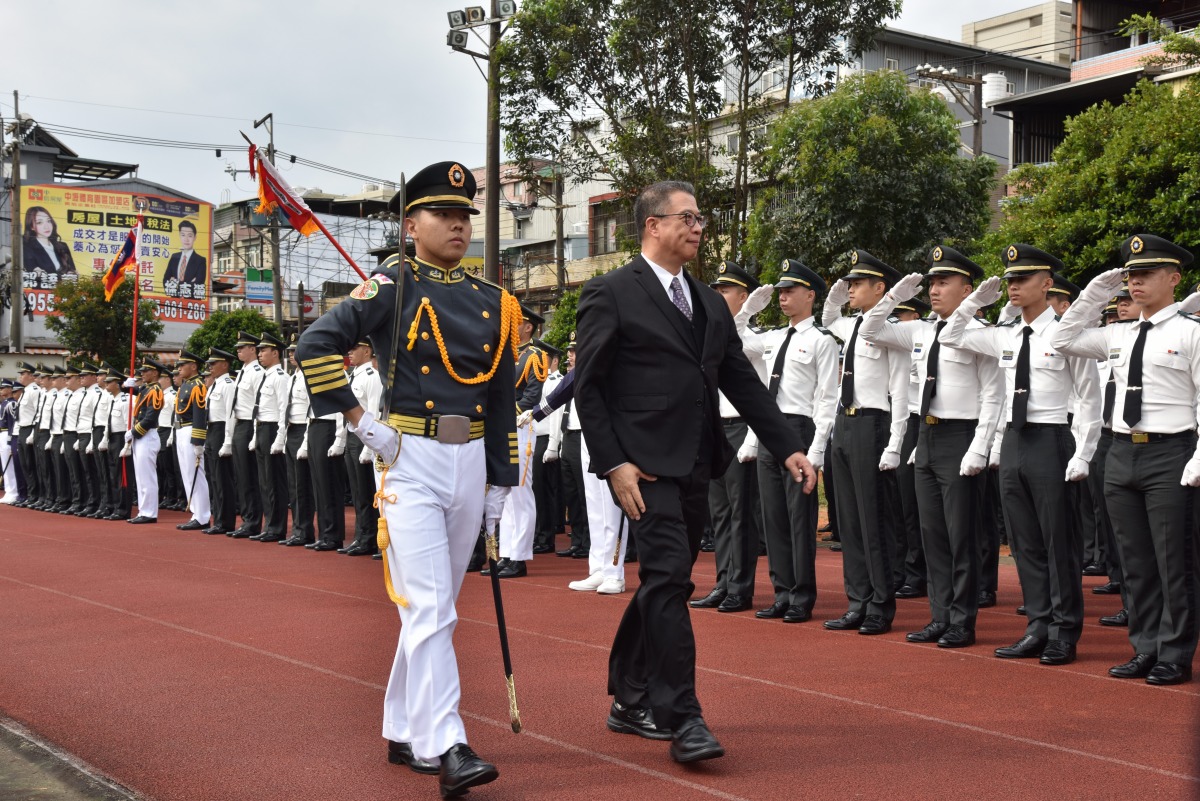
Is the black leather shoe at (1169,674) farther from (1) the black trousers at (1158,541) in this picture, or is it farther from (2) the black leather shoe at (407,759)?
(2) the black leather shoe at (407,759)

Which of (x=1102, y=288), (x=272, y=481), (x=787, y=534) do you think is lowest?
(x=272, y=481)

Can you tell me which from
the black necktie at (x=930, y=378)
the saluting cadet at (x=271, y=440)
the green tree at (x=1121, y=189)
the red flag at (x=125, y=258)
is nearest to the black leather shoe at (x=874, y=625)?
the black necktie at (x=930, y=378)

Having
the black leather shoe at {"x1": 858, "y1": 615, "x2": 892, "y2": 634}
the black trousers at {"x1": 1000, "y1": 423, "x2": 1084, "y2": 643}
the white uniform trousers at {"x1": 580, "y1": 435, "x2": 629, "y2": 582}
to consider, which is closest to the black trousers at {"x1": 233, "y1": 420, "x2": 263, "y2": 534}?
the white uniform trousers at {"x1": 580, "y1": 435, "x2": 629, "y2": 582}

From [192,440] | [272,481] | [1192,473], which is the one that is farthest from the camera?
[192,440]

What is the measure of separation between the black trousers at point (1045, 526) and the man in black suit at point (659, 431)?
2.18 meters

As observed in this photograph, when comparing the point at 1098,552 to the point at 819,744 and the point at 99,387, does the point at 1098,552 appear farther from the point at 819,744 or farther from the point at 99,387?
the point at 99,387

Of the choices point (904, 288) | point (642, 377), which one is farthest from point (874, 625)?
point (642, 377)

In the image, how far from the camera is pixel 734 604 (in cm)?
877

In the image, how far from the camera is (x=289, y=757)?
5102mm

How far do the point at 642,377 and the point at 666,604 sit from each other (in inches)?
35.2

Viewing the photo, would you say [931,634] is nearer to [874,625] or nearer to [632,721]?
[874,625]

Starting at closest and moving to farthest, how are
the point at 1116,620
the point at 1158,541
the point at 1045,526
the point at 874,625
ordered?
1. the point at 1158,541
2. the point at 1045,526
3. the point at 874,625
4. the point at 1116,620

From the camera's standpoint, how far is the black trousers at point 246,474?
607 inches

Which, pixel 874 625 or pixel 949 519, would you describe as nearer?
pixel 949 519
